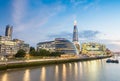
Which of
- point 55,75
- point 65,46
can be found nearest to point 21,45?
point 65,46

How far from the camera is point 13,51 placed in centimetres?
16638

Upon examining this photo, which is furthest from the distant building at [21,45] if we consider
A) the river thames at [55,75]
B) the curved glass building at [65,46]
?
the river thames at [55,75]

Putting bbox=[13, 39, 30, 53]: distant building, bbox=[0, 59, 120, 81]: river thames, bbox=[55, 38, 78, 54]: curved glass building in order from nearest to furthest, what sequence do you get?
bbox=[0, 59, 120, 81]: river thames → bbox=[55, 38, 78, 54]: curved glass building → bbox=[13, 39, 30, 53]: distant building

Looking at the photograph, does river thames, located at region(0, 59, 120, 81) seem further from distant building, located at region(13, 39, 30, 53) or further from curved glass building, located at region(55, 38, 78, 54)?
distant building, located at region(13, 39, 30, 53)

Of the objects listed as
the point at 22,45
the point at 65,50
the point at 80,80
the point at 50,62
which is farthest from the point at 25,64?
the point at 22,45

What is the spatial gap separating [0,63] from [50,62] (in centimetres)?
3055

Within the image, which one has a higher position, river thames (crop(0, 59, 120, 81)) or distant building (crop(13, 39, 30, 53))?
distant building (crop(13, 39, 30, 53))

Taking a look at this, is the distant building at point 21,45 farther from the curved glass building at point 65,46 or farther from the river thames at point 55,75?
the river thames at point 55,75

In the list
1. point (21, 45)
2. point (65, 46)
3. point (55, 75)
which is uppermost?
point (21, 45)

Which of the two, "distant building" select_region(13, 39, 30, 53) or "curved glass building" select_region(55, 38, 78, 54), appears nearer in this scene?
"curved glass building" select_region(55, 38, 78, 54)

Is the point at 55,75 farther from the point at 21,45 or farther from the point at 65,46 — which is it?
the point at 21,45

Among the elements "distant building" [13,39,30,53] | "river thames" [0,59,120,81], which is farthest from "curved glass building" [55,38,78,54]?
"river thames" [0,59,120,81]

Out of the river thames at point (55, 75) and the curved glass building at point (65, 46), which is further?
the curved glass building at point (65, 46)

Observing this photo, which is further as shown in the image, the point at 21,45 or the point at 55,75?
the point at 21,45
